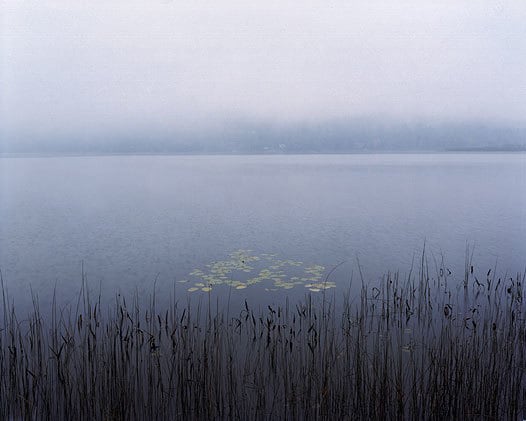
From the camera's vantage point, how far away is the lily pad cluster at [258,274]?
11.0 meters

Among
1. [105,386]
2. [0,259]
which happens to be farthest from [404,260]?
[0,259]

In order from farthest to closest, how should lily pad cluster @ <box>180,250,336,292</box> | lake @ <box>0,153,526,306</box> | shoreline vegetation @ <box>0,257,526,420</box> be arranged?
lake @ <box>0,153,526,306</box>, lily pad cluster @ <box>180,250,336,292</box>, shoreline vegetation @ <box>0,257,526,420</box>

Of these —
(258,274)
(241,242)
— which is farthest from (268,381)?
(241,242)

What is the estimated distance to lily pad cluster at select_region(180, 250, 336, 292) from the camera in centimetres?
1100

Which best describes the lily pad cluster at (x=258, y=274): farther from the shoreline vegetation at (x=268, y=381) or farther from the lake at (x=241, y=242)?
the shoreline vegetation at (x=268, y=381)

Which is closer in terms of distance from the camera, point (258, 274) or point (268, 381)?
point (268, 381)

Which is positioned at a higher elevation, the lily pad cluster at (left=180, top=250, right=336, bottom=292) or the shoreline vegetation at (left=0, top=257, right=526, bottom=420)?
the shoreline vegetation at (left=0, top=257, right=526, bottom=420)

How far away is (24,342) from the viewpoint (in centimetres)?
767

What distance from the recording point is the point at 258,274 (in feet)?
40.0

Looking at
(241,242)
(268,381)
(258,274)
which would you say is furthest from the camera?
(241,242)

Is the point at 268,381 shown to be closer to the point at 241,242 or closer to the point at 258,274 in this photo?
the point at 258,274

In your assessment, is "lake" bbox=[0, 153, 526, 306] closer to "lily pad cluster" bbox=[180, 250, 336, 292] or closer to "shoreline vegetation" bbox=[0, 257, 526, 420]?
"lily pad cluster" bbox=[180, 250, 336, 292]

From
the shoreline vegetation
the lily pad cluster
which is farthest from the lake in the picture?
the shoreline vegetation

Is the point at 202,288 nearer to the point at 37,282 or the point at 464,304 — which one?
the point at 37,282
